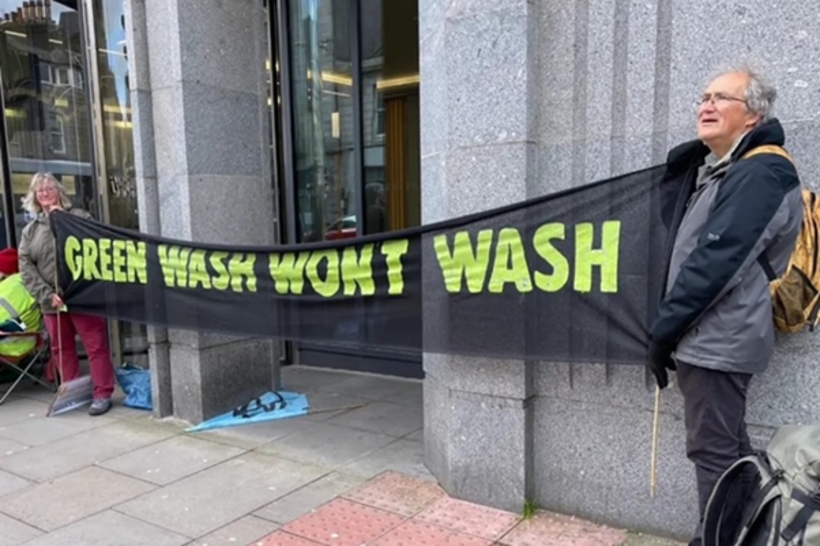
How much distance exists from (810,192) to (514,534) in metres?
2.17

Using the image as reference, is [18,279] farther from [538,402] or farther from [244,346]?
[538,402]

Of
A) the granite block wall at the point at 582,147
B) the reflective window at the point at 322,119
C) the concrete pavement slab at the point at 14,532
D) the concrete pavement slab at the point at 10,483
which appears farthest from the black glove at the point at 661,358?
the reflective window at the point at 322,119

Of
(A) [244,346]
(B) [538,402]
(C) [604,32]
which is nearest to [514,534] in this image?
(B) [538,402]

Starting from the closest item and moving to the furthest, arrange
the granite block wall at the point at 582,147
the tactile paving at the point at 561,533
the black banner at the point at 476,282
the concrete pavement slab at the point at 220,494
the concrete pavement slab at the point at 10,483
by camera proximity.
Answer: the granite block wall at the point at 582,147 → the black banner at the point at 476,282 → the tactile paving at the point at 561,533 → the concrete pavement slab at the point at 220,494 → the concrete pavement slab at the point at 10,483

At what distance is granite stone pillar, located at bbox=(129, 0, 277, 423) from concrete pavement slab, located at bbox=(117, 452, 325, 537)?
1113 millimetres

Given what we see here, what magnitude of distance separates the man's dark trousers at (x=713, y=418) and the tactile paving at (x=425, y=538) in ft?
3.87

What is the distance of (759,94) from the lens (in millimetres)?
2512

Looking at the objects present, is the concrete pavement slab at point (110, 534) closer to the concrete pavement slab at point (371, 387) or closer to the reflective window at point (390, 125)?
the concrete pavement slab at point (371, 387)

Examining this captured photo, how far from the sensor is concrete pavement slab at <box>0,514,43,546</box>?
133 inches

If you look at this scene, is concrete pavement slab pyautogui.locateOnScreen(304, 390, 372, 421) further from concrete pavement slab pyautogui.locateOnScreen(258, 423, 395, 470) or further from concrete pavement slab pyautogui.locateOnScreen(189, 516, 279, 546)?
concrete pavement slab pyautogui.locateOnScreen(189, 516, 279, 546)

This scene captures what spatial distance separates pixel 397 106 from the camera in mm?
6910

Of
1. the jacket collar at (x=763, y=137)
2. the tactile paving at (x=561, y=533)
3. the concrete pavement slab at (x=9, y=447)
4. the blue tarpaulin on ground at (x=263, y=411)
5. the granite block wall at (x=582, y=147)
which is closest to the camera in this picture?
the jacket collar at (x=763, y=137)

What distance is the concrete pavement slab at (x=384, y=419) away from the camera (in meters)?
5.01

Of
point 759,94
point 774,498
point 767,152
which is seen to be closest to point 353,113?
point 759,94
